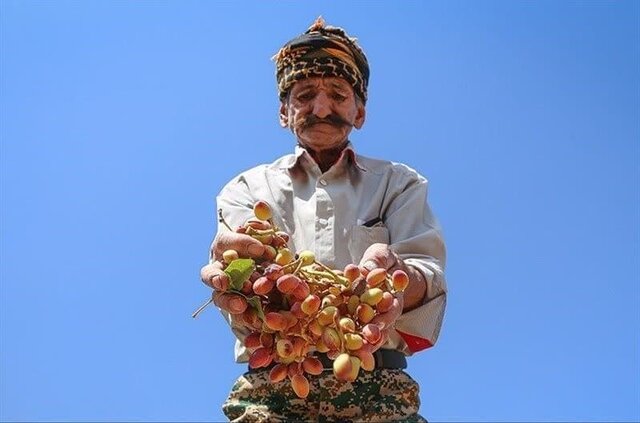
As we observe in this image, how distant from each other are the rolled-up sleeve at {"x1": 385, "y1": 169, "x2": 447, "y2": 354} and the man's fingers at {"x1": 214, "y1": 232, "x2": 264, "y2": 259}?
22.9 inches

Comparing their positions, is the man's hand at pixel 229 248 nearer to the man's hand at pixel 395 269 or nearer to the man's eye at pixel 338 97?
the man's hand at pixel 395 269

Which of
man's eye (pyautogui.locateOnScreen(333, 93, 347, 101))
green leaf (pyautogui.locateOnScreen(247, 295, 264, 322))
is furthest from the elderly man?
green leaf (pyautogui.locateOnScreen(247, 295, 264, 322))

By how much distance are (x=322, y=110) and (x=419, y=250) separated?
62cm

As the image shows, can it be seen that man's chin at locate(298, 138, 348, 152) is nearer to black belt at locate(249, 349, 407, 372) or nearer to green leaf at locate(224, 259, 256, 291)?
black belt at locate(249, 349, 407, 372)

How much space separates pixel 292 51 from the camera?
2891mm

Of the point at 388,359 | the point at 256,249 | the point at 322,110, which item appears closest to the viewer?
the point at 256,249

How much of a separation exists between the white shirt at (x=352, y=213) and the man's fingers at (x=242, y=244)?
0.31m

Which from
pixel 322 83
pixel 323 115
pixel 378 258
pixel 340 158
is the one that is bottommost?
pixel 378 258

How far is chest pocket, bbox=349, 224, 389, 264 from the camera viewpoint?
2.65 metres

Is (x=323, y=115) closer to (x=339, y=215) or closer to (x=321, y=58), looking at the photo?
(x=321, y=58)

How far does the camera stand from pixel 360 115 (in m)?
3.02

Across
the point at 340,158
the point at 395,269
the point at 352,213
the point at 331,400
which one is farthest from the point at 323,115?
the point at 331,400

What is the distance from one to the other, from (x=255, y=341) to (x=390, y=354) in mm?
633

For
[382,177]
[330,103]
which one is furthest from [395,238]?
[330,103]
